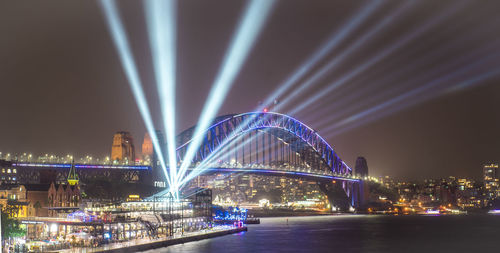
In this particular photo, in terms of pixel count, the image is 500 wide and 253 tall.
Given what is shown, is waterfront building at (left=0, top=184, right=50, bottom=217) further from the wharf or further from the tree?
the wharf

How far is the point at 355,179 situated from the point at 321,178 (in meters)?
20.4

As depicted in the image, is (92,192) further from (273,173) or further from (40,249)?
(40,249)

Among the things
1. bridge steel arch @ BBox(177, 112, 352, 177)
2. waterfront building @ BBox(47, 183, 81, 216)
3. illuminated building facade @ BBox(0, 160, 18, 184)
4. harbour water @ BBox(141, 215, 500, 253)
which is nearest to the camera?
harbour water @ BBox(141, 215, 500, 253)

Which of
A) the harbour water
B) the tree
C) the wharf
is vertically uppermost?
the tree

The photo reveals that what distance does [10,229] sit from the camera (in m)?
65.0

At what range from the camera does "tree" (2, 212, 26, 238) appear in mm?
63044

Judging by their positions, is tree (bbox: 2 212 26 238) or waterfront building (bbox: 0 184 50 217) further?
waterfront building (bbox: 0 184 50 217)

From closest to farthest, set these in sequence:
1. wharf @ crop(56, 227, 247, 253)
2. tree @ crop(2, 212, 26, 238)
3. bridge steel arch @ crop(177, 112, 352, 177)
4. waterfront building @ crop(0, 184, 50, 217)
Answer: wharf @ crop(56, 227, 247, 253) → tree @ crop(2, 212, 26, 238) → waterfront building @ crop(0, 184, 50, 217) → bridge steel arch @ crop(177, 112, 352, 177)

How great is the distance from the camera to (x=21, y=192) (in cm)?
9675

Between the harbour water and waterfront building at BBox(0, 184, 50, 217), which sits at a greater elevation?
waterfront building at BBox(0, 184, 50, 217)

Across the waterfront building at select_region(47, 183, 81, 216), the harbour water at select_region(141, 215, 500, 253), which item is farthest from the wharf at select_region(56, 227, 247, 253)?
the waterfront building at select_region(47, 183, 81, 216)

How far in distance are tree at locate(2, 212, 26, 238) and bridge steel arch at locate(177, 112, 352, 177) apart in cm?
6448

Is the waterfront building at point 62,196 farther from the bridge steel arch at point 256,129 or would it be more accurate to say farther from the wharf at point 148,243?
the bridge steel arch at point 256,129

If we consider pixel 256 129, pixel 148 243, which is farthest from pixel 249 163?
pixel 148 243
